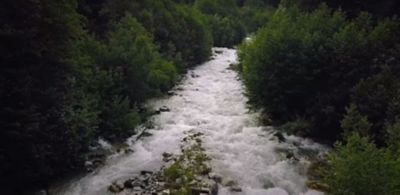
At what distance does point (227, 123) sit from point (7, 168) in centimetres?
671

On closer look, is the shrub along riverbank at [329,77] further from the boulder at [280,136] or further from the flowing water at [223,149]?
the flowing water at [223,149]

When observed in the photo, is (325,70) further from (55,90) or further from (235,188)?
(55,90)

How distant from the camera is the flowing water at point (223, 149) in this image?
30.2 feet

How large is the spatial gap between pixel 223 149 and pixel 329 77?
3.52 metres

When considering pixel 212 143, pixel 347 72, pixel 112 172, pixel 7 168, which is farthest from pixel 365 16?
pixel 7 168

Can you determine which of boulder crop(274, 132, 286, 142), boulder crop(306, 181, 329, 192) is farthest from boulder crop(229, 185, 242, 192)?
boulder crop(274, 132, 286, 142)

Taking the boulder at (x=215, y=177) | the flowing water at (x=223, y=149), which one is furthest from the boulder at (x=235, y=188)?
the boulder at (x=215, y=177)

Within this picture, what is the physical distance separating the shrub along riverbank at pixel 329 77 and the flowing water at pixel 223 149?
747mm

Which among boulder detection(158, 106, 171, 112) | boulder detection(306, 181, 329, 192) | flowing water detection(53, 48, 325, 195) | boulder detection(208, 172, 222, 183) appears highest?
boulder detection(306, 181, 329, 192)

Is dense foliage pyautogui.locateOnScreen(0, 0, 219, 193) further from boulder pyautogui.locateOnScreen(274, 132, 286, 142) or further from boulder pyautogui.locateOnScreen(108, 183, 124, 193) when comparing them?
boulder pyautogui.locateOnScreen(274, 132, 286, 142)

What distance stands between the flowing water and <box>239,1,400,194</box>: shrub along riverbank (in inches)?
29.4

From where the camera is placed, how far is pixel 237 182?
9.30 meters

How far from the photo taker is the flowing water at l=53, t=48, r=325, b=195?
30.2 ft

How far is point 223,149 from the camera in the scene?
11.1 m
